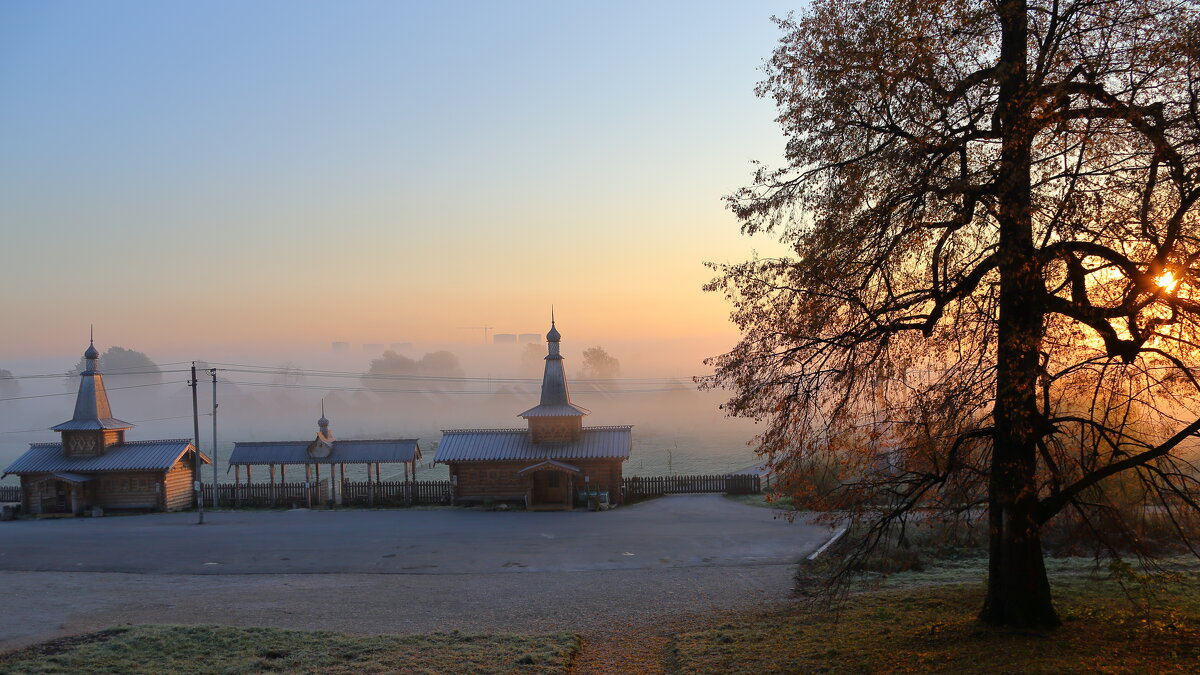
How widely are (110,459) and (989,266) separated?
44.8 m

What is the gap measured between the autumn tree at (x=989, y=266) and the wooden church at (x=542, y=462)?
27.2m

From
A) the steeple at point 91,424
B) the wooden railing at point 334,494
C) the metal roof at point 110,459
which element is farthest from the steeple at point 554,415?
the steeple at point 91,424

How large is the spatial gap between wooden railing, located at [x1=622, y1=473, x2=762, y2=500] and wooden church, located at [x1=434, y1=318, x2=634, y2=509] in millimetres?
2077

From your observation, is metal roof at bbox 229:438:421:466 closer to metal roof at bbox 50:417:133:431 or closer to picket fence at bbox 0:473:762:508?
picket fence at bbox 0:473:762:508

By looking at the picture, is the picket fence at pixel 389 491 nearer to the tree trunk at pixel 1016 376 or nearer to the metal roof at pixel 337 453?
the metal roof at pixel 337 453

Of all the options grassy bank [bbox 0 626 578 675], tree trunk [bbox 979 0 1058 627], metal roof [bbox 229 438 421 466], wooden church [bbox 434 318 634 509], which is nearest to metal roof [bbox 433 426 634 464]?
wooden church [bbox 434 318 634 509]

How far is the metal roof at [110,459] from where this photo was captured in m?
41.9

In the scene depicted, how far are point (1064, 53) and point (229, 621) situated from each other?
1885 cm

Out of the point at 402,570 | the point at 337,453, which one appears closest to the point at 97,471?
the point at 337,453

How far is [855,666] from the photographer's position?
11680 millimetres

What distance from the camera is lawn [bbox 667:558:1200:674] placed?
10859 millimetres

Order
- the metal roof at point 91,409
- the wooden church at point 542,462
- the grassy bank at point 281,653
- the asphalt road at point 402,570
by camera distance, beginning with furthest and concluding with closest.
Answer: the metal roof at point 91,409 → the wooden church at point 542,462 → the asphalt road at point 402,570 → the grassy bank at point 281,653

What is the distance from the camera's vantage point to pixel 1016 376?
1112cm

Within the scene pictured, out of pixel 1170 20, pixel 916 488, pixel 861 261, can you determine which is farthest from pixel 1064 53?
pixel 916 488
